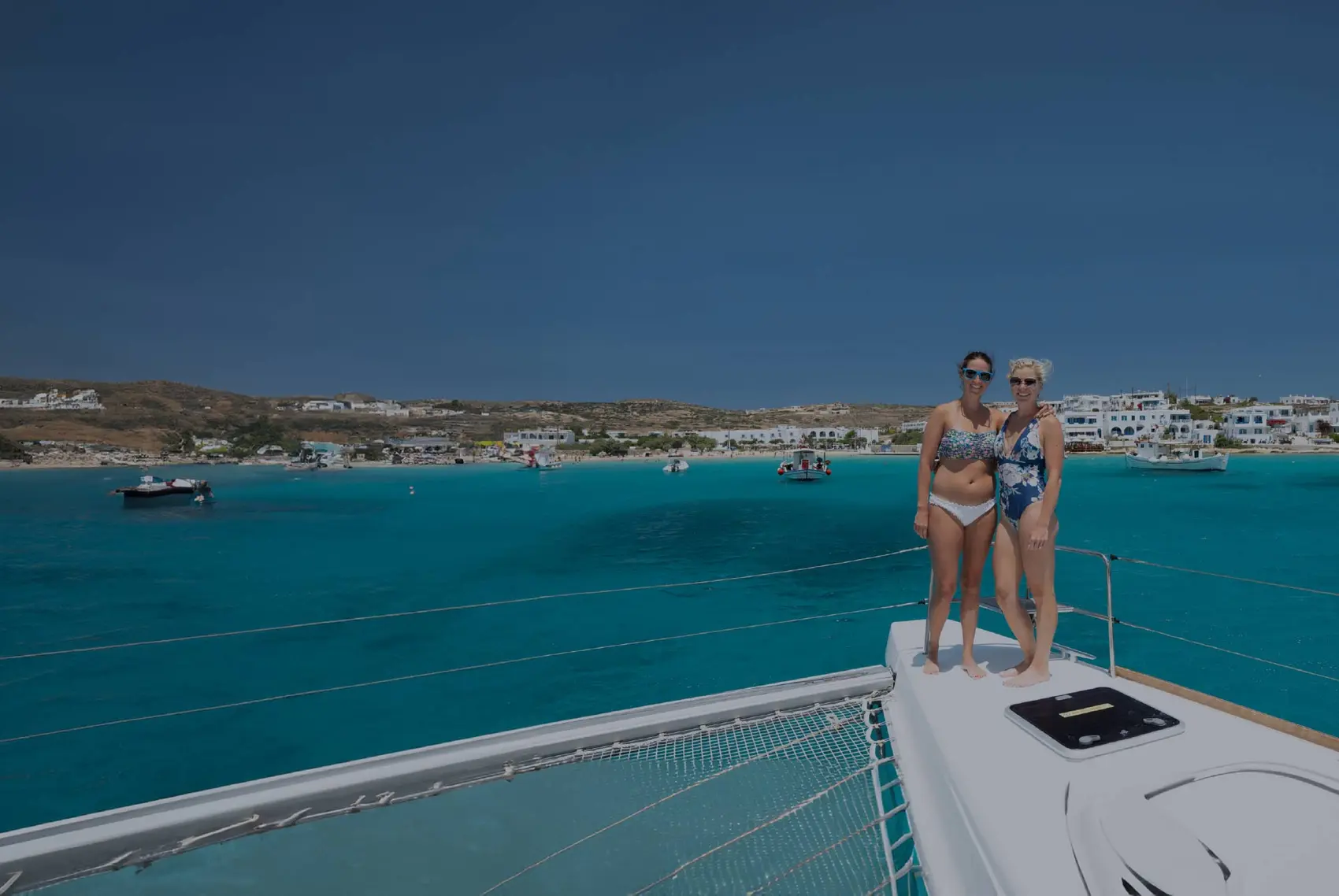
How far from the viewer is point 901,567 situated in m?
14.7

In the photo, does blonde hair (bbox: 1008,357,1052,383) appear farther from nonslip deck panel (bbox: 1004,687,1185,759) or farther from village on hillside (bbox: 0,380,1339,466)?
village on hillside (bbox: 0,380,1339,466)

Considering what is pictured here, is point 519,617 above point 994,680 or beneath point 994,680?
beneath

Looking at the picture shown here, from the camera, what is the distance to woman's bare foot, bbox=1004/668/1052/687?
266cm

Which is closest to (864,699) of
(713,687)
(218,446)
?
(713,687)

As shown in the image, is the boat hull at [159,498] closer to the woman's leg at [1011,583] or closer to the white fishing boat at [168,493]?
the white fishing boat at [168,493]

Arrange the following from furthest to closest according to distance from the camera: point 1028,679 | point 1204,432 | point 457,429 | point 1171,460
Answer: point 457,429 < point 1204,432 < point 1171,460 < point 1028,679

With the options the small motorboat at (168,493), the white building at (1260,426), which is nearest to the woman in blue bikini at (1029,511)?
the small motorboat at (168,493)

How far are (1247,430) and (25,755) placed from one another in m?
107

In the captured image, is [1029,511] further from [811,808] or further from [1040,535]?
[811,808]

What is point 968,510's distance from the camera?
8.99 ft

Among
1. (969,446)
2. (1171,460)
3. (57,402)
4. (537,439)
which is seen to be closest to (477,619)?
(969,446)

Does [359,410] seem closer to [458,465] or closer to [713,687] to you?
[458,465]

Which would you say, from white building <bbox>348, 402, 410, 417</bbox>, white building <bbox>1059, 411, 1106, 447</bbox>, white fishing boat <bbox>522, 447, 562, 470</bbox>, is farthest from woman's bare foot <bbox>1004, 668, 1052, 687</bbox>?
white building <bbox>348, 402, 410, 417</bbox>

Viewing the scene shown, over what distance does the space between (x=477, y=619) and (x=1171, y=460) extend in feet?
196
